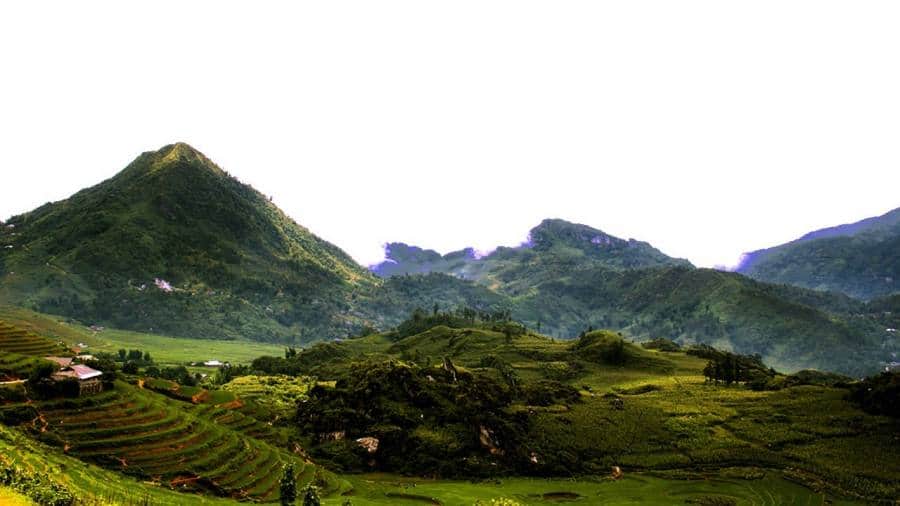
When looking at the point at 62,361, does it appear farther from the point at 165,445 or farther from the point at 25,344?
the point at 165,445

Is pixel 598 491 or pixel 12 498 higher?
pixel 12 498

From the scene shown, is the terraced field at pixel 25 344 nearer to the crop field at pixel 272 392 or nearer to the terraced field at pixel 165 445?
the terraced field at pixel 165 445

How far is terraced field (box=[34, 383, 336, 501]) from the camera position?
7269 cm

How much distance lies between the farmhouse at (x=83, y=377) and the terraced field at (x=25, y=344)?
19.9 meters

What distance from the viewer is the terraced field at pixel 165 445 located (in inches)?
2862

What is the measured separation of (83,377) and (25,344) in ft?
94.9

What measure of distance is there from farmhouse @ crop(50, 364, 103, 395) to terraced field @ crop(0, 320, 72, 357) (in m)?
19.9

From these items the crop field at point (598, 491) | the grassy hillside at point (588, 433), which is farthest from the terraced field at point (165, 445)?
the grassy hillside at point (588, 433)

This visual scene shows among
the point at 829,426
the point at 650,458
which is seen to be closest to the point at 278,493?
the point at 650,458

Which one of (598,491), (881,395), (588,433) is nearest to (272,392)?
(588,433)

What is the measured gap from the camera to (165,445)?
257 ft

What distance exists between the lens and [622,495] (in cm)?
9919

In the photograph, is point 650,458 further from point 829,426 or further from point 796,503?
point 829,426

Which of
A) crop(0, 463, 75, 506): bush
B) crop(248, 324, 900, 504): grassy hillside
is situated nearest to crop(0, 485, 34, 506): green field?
Answer: crop(0, 463, 75, 506): bush
